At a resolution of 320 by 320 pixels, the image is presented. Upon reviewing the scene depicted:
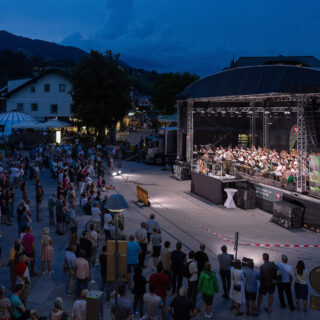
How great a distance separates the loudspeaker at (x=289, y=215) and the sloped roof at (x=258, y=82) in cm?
490

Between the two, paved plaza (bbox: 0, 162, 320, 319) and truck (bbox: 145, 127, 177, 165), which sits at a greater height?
truck (bbox: 145, 127, 177, 165)

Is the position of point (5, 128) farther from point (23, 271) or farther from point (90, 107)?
point (23, 271)

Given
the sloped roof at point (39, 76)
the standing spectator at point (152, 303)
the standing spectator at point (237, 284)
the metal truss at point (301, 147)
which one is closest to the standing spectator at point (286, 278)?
the standing spectator at point (237, 284)

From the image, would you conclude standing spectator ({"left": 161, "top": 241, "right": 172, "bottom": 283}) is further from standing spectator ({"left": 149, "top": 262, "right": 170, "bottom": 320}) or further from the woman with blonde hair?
the woman with blonde hair

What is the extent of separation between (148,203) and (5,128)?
29411 millimetres

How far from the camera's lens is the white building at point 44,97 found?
52.0 metres

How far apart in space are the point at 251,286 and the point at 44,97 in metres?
49.4

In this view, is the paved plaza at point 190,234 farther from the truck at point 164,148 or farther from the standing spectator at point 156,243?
the truck at point 164,148

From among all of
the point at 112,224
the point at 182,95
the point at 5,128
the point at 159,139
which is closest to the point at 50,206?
the point at 112,224

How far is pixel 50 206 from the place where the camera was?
559 inches

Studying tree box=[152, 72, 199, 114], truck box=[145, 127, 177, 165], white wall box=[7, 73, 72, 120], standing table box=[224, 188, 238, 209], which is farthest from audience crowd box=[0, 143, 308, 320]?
tree box=[152, 72, 199, 114]

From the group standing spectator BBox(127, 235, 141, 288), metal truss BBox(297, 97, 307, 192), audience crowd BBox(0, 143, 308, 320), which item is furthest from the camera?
metal truss BBox(297, 97, 307, 192)

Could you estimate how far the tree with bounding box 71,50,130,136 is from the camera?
40.4 metres

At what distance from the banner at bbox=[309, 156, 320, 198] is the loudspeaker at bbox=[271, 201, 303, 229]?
3.04 ft
